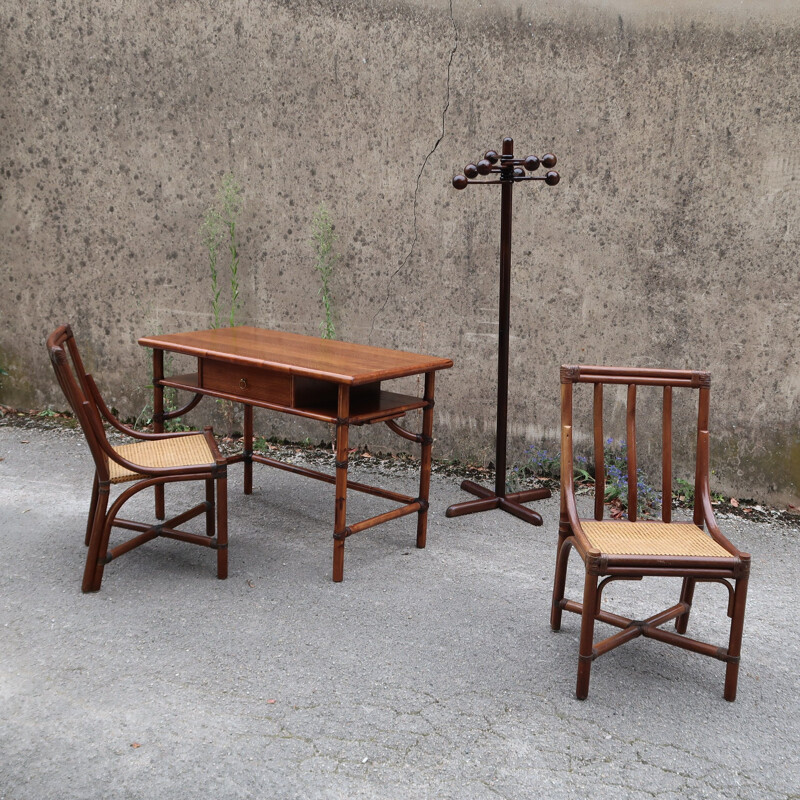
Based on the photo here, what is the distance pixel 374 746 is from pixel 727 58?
4.05m

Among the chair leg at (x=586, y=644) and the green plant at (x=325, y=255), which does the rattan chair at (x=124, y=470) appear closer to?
the chair leg at (x=586, y=644)

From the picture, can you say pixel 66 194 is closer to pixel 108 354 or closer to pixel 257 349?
pixel 108 354

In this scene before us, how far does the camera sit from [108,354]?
6.51 metres

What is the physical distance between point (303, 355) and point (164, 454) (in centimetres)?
80

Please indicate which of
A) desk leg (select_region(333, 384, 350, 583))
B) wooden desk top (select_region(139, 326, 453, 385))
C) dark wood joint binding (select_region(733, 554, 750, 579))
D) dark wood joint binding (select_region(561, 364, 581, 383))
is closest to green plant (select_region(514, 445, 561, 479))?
wooden desk top (select_region(139, 326, 453, 385))

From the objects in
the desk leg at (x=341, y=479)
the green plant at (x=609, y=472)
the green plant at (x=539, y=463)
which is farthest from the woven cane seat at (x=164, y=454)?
the green plant at (x=539, y=463)

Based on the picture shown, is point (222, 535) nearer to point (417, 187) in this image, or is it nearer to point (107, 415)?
point (107, 415)

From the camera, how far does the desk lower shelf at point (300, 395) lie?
154 inches

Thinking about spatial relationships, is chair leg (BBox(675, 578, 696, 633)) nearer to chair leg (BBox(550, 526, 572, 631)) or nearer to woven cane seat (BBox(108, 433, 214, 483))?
chair leg (BBox(550, 526, 572, 631))

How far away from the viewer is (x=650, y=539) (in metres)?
3.13

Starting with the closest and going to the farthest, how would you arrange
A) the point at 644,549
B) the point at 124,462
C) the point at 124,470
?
the point at 644,549
the point at 124,462
the point at 124,470

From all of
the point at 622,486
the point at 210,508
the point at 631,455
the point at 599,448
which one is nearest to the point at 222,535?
the point at 210,508

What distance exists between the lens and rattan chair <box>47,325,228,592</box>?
3.60 m

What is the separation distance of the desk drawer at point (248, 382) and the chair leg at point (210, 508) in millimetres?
462
